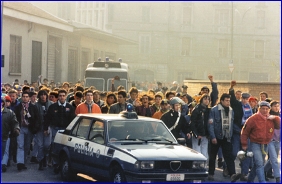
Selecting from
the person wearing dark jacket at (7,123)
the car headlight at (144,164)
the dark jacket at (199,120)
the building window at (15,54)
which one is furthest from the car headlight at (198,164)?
the building window at (15,54)

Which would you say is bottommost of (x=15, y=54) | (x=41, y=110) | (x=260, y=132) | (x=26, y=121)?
(x=26, y=121)

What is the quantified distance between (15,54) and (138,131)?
23.2m

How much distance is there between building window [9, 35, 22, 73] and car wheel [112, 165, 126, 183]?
76.9ft

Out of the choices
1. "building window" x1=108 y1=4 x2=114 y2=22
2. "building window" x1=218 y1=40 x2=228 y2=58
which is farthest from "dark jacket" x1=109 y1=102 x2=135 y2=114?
"building window" x1=218 y1=40 x2=228 y2=58

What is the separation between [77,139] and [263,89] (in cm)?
1684

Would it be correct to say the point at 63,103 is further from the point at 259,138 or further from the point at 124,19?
the point at 124,19

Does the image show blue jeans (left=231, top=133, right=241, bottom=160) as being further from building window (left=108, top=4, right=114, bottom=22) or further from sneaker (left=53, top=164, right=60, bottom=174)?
building window (left=108, top=4, right=114, bottom=22)

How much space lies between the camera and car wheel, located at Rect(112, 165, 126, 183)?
1098 centimetres

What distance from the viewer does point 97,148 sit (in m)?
11.9

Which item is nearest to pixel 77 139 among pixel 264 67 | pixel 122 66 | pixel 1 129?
pixel 1 129

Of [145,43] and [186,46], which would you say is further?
[186,46]

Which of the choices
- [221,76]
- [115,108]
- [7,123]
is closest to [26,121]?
[7,123]

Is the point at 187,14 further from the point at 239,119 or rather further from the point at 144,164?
the point at 144,164

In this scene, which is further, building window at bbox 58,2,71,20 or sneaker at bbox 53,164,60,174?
building window at bbox 58,2,71,20
